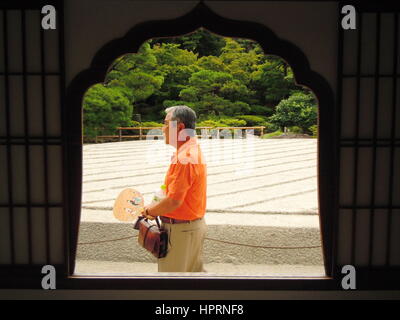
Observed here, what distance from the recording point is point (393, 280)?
2436 mm

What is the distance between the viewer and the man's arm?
7.46 ft

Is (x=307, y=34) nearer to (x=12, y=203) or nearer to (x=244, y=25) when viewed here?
(x=244, y=25)

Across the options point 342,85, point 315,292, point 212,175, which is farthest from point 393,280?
point 212,175

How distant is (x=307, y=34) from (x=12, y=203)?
1945mm

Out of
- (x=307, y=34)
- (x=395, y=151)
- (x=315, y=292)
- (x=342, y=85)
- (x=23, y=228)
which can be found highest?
(x=307, y=34)

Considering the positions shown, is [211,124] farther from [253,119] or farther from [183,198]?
[183,198]

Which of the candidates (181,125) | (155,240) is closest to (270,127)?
(181,125)

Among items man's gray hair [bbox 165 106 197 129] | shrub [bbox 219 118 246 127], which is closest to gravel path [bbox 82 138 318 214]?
man's gray hair [bbox 165 106 197 129]

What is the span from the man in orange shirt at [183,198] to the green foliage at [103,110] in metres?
10.2

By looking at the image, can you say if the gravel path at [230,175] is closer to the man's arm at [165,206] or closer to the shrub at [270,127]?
the man's arm at [165,206]

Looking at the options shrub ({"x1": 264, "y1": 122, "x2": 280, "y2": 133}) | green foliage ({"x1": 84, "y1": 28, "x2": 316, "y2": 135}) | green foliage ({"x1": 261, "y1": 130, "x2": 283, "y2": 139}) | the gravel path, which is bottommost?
the gravel path

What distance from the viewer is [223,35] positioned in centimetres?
241

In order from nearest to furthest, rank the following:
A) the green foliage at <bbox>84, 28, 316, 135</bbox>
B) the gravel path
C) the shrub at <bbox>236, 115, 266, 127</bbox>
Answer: the gravel path → the green foliage at <bbox>84, 28, 316, 135</bbox> → the shrub at <bbox>236, 115, 266, 127</bbox>

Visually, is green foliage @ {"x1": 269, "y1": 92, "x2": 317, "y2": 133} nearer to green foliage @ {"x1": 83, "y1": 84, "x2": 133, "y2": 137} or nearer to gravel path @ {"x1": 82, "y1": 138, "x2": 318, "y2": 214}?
gravel path @ {"x1": 82, "y1": 138, "x2": 318, "y2": 214}
